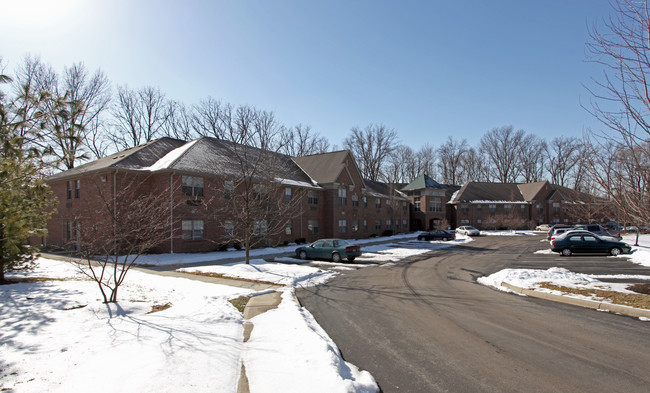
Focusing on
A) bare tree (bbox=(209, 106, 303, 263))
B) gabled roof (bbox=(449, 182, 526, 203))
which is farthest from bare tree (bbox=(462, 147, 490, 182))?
bare tree (bbox=(209, 106, 303, 263))

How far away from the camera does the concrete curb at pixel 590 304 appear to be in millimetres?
8227

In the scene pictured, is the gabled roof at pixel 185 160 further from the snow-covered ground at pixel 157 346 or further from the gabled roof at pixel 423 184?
the gabled roof at pixel 423 184

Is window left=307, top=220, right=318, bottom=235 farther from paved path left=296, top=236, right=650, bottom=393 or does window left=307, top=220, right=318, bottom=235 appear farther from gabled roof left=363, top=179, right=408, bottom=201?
paved path left=296, top=236, right=650, bottom=393

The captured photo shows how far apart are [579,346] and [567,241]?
19892 mm

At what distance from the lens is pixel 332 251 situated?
20.7 m

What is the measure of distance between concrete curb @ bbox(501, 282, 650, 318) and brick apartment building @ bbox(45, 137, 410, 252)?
12.3 m

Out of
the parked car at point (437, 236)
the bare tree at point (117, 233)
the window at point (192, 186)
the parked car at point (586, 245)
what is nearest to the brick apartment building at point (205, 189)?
the window at point (192, 186)

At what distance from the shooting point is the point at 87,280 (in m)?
12.8

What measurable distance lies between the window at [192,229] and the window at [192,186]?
183cm

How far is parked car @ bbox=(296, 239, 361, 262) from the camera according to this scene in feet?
67.3

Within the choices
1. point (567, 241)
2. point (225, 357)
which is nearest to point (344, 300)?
point (225, 357)

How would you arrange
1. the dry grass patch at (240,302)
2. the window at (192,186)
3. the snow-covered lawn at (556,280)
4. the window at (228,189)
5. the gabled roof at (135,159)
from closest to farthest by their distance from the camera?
the dry grass patch at (240,302) < the snow-covered lawn at (556,280) < the window at (228,189) < the gabled roof at (135,159) < the window at (192,186)

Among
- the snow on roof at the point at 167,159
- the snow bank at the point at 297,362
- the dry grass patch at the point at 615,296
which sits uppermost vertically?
the snow on roof at the point at 167,159

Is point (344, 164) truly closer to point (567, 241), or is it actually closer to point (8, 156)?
point (567, 241)
